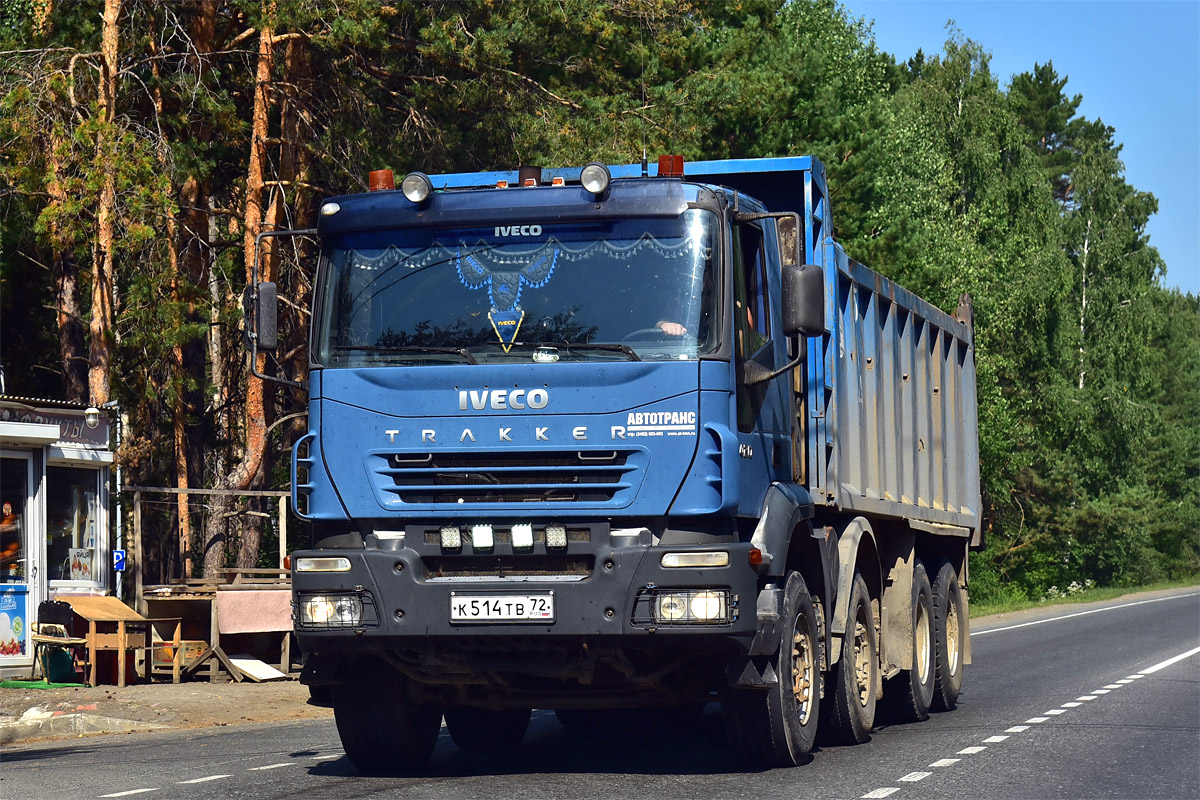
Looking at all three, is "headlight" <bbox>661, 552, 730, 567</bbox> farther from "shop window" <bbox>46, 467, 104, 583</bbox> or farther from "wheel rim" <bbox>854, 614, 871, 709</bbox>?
"shop window" <bbox>46, 467, 104, 583</bbox>

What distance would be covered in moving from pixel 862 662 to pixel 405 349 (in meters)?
4.18

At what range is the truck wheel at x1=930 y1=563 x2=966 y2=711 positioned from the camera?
13.5 meters

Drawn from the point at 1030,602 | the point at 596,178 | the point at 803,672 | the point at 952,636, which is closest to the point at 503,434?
the point at 596,178

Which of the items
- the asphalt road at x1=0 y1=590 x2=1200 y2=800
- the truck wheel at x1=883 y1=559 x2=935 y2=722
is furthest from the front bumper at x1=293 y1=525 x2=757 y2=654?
the truck wheel at x1=883 y1=559 x2=935 y2=722

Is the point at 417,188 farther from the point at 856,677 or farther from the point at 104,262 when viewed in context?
the point at 104,262

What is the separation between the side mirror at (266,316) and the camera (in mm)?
8922

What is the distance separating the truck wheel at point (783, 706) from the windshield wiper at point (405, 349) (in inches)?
83.2

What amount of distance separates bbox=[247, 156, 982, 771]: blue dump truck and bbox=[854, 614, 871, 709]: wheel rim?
147cm

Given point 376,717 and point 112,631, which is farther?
point 112,631

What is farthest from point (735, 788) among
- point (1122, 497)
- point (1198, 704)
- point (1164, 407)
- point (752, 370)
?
point (1164, 407)

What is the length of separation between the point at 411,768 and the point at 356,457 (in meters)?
2.16

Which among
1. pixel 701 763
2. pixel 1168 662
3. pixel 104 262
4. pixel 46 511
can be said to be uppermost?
pixel 104 262

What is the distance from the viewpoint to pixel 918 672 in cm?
1267

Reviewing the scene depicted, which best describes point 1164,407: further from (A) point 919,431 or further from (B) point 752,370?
(B) point 752,370
